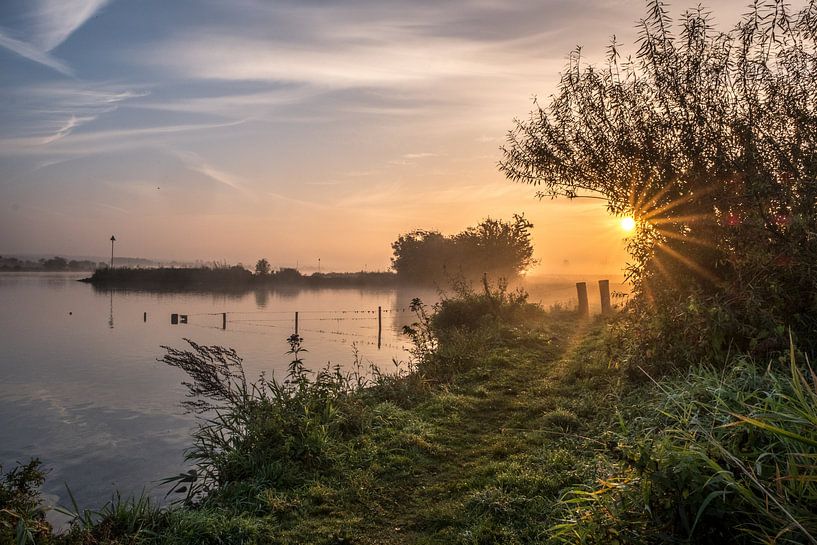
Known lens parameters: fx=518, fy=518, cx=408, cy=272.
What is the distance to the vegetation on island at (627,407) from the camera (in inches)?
120

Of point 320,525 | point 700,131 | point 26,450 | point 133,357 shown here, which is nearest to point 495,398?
point 320,525

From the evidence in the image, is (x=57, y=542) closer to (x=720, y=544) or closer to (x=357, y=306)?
(x=720, y=544)

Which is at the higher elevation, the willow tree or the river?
the willow tree

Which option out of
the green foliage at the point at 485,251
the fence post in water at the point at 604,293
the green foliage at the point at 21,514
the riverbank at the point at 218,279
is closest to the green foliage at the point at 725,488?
the green foliage at the point at 21,514

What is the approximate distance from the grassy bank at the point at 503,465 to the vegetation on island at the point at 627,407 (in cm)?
2

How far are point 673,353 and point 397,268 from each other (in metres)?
55.1

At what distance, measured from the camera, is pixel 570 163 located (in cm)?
1199

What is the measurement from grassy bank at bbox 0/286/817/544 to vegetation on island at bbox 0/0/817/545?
0.02 metres

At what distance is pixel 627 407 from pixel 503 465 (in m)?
1.82

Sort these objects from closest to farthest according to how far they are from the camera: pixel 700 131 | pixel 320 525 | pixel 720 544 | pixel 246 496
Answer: pixel 720 544, pixel 320 525, pixel 246 496, pixel 700 131

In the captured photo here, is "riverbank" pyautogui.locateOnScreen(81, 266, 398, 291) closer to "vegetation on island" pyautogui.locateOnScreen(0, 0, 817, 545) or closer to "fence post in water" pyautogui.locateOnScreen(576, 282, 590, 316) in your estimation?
"fence post in water" pyautogui.locateOnScreen(576, 282, 590, 316)

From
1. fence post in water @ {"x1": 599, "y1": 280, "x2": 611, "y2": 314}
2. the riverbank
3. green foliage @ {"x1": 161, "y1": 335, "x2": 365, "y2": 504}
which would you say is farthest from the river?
the riverbank

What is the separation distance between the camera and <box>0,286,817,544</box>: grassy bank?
9.37ft

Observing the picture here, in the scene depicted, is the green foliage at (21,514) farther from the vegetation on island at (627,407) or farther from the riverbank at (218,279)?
the riverbank at (218,279)
